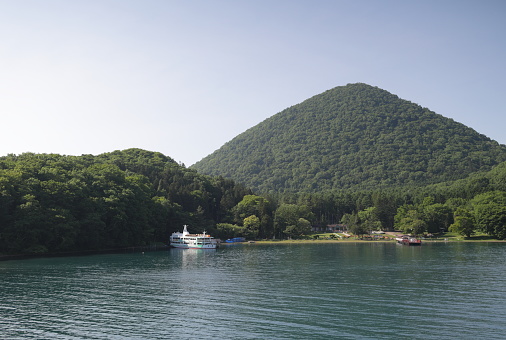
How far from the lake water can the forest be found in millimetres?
21248

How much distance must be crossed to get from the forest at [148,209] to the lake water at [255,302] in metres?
21.2

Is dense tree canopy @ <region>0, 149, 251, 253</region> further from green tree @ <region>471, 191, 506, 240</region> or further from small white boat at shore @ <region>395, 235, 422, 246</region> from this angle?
green tree @ <region>471, 191, 506, 240</region>

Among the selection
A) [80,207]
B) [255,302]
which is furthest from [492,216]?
Answer: [80,207]

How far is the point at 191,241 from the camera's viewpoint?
134 m

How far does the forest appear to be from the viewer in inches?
3750

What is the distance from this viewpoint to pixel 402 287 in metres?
53.9

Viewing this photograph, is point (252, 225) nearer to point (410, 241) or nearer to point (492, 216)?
point (410, 241)

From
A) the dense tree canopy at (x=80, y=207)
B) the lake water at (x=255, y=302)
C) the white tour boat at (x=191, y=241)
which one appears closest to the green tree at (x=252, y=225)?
the dense tree canopy at (x=80, y=207)

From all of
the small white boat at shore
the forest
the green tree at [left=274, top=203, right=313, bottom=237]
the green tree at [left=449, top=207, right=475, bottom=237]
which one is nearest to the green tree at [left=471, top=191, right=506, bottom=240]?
the forest

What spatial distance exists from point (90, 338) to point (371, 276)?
42248 mm

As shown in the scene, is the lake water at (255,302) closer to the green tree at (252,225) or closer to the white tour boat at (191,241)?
the white tour boat at (191,241)

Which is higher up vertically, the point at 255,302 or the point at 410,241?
the point at 410,241

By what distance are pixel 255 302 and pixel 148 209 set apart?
89.1 metres

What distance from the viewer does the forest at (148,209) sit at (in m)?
95.2
